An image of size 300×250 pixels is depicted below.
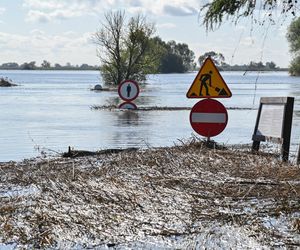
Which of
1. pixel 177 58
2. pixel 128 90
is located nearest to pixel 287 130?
pixel 128 90

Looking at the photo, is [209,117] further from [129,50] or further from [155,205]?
[129,50]

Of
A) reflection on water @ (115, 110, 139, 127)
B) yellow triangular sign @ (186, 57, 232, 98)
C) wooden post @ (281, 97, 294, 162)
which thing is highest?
yellow triangular sign @ (186, 57, 232, 98)

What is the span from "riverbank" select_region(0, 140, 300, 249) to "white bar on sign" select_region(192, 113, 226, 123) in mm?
2175

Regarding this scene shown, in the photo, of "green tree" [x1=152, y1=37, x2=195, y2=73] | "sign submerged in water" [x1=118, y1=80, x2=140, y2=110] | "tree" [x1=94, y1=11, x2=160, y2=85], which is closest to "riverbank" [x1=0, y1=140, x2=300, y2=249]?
"sign submerged in water" [x1=118, y1=80, x2=140, y2=110]

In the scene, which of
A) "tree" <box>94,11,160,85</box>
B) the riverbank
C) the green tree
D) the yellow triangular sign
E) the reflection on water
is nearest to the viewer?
the riverbank

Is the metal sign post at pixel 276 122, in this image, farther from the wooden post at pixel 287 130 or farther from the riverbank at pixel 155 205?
the riverbank at pixel 155 205

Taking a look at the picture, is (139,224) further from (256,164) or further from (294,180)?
(256,164)

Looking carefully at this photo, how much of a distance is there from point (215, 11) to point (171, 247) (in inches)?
184

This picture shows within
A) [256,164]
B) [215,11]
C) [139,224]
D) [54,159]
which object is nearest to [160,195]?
[139,224]

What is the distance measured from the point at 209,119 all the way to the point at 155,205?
5.35 meters

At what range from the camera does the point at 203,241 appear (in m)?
5.36

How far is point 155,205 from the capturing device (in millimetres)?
6504

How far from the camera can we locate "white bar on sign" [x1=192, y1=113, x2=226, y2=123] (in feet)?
38.1

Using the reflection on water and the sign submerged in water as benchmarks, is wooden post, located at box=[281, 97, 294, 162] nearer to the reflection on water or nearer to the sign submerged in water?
the reflection on water
